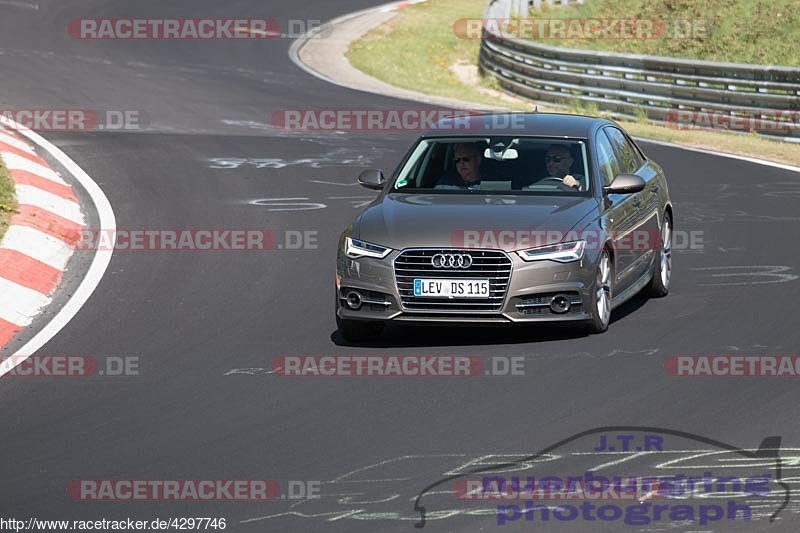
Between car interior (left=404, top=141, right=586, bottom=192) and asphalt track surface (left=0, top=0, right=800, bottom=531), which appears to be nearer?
asphalt track surface (left=0, top=0, right=800, bottom=531)

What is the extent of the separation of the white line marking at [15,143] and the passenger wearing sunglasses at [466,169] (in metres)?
8.98

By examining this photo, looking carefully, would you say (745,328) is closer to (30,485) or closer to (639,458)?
(639,458)

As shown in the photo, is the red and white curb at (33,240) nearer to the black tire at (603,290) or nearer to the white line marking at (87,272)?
the white line marking at (87,272)

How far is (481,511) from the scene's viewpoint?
7004 millimetres

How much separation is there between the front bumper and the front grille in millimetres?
26

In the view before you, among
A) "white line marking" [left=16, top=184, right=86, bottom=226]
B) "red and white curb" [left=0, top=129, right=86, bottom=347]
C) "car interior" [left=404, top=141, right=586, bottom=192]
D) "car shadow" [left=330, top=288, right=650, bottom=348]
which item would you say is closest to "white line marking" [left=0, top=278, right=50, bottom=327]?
"red and white curb" [left=0, top=129, right=86, bottom=347]

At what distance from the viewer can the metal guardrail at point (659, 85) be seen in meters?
24.4

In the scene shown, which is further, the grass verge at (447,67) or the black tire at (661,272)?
the grass verge at (447,67)

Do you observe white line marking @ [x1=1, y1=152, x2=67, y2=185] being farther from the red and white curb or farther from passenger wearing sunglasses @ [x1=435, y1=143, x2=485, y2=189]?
passenger wearing sunglasses @ [x1=435, y1=143, x2=485, y2=189]

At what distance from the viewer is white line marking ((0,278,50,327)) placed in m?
11.6

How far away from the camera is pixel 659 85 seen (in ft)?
87.8

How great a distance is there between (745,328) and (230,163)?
405 inches

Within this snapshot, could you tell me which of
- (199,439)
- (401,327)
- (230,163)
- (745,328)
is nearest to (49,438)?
(199,439)

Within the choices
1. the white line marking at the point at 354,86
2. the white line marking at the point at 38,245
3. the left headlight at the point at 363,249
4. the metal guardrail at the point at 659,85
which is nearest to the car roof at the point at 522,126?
the left headlight at the point at 363,249
